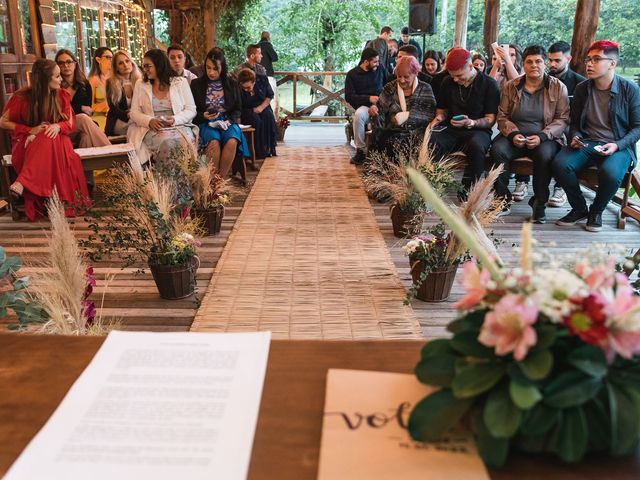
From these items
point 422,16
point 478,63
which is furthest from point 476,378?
point 422,16

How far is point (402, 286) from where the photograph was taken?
10.9 ft

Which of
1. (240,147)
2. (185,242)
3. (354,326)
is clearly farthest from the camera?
(240,147)

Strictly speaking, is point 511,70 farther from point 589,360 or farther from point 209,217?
point 589,360

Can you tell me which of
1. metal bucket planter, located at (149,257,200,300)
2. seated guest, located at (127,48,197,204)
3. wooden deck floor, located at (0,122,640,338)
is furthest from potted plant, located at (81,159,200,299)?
seated guest, located at (127,48,197,204)

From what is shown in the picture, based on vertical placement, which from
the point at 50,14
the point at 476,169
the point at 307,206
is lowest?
the point at 307,206

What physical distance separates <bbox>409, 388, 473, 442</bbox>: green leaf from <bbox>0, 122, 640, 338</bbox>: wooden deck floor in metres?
1.40

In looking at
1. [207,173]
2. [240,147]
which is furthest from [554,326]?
[240,147]

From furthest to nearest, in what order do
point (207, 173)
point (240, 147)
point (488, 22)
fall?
1. point (488, 22)
2. point (240, 147)
3. point (207, 173)

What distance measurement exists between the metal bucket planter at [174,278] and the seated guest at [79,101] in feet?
9.05

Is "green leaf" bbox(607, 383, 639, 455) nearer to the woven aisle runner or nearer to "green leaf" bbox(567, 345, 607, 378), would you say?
"green leaf" bbox(567, 345, 607, 378)

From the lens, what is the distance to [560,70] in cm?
512

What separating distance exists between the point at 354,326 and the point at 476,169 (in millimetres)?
2644

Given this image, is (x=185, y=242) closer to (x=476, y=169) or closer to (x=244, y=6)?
(x=476, y=169)

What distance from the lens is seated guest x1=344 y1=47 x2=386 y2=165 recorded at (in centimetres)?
684
